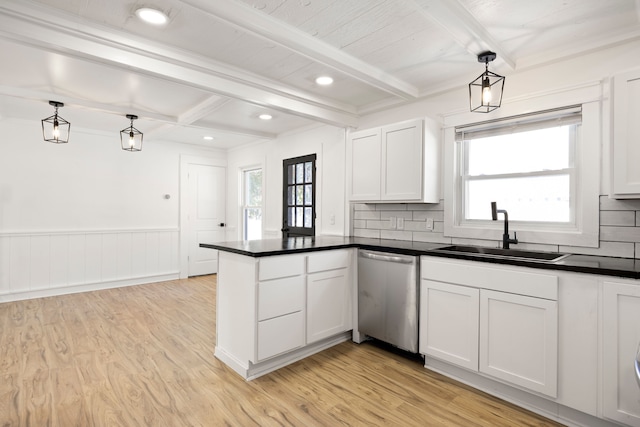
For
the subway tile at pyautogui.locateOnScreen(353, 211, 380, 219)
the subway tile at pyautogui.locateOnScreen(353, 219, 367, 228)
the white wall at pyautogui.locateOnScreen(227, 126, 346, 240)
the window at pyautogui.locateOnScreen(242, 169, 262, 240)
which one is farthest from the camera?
the window at pyautogui.locateOnScreen(242, 169, 262, 240)

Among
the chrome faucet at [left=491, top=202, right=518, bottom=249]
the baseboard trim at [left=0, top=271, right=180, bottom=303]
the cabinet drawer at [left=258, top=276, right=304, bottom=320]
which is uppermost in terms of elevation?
the chrome faucet at [left=491, top=202, right=518, bottom=249]

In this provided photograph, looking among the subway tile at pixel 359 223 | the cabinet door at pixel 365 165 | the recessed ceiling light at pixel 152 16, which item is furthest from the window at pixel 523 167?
the recessed ceiling light at pixel 152 16

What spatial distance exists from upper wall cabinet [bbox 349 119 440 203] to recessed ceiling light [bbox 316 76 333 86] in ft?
2.01

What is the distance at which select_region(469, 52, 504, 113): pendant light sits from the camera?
244 cm

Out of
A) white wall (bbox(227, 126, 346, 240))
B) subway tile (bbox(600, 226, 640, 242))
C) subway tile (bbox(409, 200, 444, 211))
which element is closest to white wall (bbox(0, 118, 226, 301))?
white wall (bbox(227, 126, 346, 240))

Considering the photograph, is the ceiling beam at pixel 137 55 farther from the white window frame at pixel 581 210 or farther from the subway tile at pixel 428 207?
the white window frame at pixel 581 210

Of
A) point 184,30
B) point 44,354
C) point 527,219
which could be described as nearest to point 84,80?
point 184,30

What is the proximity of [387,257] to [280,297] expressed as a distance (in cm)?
96

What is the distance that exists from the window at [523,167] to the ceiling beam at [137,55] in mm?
1644

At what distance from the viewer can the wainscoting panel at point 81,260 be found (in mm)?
4477

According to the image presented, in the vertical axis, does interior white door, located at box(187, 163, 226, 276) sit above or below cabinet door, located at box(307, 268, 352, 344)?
above

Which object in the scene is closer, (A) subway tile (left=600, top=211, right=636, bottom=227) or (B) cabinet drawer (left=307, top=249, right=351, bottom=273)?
(A) subway tile (left=600, top=211, right=636, bottom=227)

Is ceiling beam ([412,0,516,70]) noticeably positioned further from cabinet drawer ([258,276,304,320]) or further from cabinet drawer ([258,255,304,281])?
cabinet drawer ([258,276,304,320])

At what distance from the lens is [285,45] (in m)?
2.25
